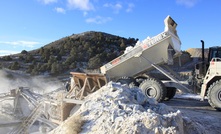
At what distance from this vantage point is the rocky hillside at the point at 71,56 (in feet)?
100

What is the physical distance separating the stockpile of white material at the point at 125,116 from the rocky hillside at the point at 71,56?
74.4 ft

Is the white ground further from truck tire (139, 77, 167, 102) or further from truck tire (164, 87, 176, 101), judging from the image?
truck tire (164, 87, 176, 101)

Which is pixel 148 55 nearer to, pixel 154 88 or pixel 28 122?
pixel 154 88

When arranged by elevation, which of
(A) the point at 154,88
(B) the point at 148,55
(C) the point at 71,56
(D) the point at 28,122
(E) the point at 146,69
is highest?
(C) the point at 71,56

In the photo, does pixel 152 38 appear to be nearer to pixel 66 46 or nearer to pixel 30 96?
pixel 30 96

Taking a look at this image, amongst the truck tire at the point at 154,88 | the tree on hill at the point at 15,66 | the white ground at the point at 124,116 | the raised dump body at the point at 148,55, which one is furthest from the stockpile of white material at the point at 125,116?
the tree on hill at the point at 15,66

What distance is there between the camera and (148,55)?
13250mm

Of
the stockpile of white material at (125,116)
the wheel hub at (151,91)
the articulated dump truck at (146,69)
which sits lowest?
the stockpile of white material at (125,116)

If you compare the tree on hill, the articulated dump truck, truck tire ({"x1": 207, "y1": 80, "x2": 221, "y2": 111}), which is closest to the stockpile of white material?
truck tire ({"x1": 207, "y1": 80, "x2": 221, "y2": 111})

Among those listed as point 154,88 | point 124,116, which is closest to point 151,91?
point 154,88

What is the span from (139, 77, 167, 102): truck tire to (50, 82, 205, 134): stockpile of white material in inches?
235

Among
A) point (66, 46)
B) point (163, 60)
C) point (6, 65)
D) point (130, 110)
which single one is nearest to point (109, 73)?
point (163, 60)

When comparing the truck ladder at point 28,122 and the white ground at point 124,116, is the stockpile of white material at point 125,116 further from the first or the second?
the truck ladder at point 28,122

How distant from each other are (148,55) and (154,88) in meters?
1.51
